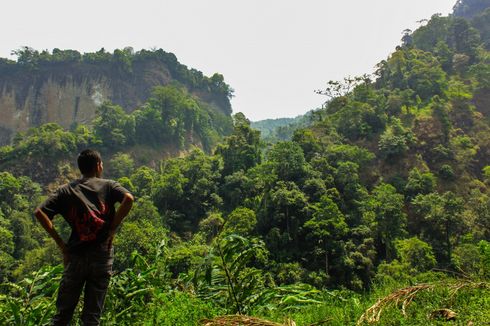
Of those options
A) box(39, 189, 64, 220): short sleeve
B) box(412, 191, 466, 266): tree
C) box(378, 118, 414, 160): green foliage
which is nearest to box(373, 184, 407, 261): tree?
box(412, 191, 466, 266): tree

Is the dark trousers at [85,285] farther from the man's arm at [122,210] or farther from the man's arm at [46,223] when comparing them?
the man's arm at [122,210]

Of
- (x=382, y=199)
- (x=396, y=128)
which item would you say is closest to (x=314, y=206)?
(x=382, y=199)

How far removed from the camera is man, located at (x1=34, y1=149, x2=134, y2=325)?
258 centimetres

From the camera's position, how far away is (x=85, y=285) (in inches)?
105

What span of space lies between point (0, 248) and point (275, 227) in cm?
1986

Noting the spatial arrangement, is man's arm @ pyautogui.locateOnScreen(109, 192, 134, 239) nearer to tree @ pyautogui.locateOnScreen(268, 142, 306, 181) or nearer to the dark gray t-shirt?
the dark gray t-shirt

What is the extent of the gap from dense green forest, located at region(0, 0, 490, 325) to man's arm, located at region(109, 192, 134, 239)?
820mm

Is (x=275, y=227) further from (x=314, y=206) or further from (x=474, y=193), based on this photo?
(x=474, y=193)

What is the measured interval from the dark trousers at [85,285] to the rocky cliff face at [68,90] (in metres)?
68.0

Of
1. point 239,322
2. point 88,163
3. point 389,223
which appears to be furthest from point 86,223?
point 389,223

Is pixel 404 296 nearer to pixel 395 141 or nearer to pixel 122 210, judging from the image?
pixel 122 210

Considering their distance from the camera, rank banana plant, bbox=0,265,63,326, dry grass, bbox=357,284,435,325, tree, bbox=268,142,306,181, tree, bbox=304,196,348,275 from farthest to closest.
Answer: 1. tree, bbox=268,142,306,181
2. tree, bbox=304,196,348,275
3. banana plant, bbox=0,265,63,326
4. dry grass, bbox=357,284,435,325

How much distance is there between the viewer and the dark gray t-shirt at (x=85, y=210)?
2.59 meters

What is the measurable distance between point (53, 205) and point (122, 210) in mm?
480
